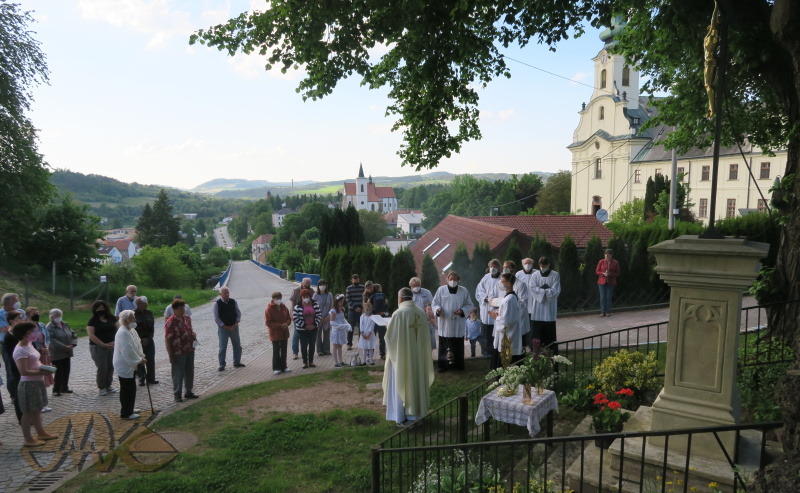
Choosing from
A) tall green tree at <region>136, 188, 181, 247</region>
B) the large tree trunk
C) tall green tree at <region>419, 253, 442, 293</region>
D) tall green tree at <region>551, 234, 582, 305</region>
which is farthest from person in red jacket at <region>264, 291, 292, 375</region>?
tall green tree at <region>136, 188, 181, 247</region>

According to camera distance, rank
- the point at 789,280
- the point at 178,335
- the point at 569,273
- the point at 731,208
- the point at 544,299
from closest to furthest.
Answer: the point at 789,280 < the point at 178,335 < the point at 544,299 < the point at 569,273 < the point at 731,208

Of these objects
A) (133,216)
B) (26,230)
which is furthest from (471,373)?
(133,216)

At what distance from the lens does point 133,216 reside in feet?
602

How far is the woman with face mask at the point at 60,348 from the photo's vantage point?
9.30 metres

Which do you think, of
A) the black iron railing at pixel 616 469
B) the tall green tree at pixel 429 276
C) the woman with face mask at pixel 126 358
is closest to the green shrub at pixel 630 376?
the black iron railing at pixel 616 469

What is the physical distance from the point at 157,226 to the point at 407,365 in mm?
85462

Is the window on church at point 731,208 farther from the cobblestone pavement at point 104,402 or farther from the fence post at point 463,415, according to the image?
the fence post at point 463,415

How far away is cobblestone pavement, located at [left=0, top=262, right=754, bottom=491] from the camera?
6.64 m

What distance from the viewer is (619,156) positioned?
5475 centimetres

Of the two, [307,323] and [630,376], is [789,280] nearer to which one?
[630,376]

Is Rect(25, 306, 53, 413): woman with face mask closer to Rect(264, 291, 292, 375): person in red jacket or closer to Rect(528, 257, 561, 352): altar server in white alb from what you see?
Rect(264, 291, 292, 375): person in red jacket

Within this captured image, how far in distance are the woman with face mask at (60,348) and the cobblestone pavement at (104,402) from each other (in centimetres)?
21

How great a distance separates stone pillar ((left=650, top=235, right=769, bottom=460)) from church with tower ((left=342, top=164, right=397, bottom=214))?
155454 mm

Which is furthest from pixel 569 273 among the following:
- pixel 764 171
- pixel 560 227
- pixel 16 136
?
pixel 764 171
